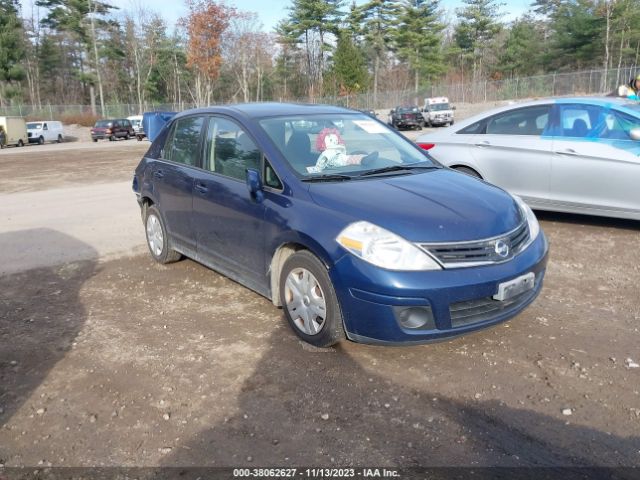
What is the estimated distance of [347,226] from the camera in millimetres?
3457

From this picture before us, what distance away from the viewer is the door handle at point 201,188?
4748mm

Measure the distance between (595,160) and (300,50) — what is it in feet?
200

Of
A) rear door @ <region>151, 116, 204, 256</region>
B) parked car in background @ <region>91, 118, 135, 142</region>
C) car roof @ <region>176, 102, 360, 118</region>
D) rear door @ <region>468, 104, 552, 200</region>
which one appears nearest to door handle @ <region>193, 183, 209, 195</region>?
rear door @ <region>151, 116, 204, 256</region>

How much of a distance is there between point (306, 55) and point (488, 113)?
5920 centimetres

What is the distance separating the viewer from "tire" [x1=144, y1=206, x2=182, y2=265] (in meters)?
5.69

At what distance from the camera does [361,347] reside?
12.7 ft

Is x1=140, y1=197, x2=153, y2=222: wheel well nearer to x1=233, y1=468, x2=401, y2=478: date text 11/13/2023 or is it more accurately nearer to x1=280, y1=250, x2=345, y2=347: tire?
x1=280, y1=250, x2=345, y2=347: tire

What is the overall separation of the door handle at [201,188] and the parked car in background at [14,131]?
37.6m

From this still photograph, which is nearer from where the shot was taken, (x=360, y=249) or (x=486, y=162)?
(x=360, y=249)

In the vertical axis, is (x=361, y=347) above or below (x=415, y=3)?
below

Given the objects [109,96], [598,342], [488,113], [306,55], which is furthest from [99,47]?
[598,342]

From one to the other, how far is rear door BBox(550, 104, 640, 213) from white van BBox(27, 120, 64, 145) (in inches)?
1643

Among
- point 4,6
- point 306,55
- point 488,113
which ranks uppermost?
point 4,6

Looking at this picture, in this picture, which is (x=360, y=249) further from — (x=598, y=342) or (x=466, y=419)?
(x=598, y=342)
